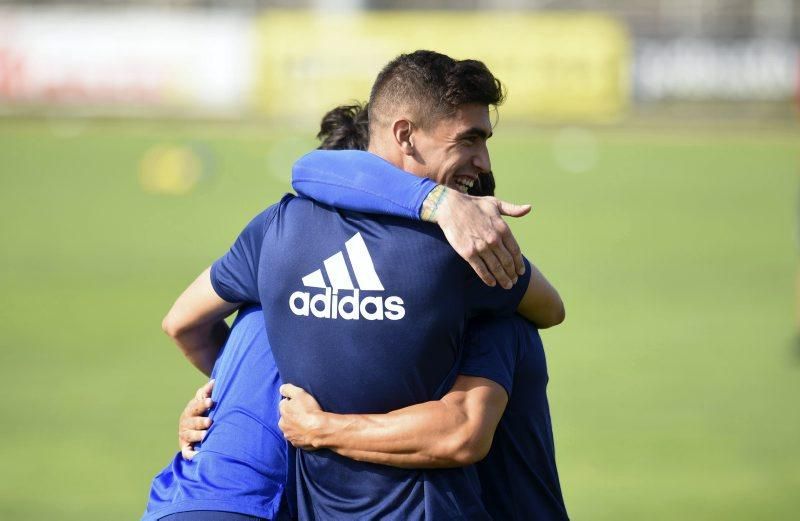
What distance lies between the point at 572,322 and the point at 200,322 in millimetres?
8108

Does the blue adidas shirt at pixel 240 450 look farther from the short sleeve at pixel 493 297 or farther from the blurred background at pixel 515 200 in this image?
the blurred background at pixel 515 200

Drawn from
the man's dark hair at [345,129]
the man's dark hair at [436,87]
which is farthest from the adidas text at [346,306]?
the man's dark hair at [345,129]

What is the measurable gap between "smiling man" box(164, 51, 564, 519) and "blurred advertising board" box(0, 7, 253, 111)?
26.5 metres

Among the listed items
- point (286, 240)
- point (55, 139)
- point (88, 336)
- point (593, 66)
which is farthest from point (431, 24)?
point (286, 240)

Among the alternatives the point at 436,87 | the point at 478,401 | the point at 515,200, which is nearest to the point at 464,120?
the point at 436,87

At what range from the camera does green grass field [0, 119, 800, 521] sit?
7.42 metres

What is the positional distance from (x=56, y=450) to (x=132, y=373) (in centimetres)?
180

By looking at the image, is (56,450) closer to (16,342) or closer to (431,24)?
(16,342)

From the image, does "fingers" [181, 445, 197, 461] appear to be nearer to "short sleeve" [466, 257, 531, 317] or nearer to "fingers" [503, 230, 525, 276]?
"short sleeve" [466, 257, 531, 317]

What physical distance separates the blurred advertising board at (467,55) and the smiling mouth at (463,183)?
84.2 ft

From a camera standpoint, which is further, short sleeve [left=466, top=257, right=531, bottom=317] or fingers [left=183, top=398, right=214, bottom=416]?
fingers [left=183, top=398, right=214, bottom=416]

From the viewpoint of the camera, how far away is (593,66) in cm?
2903

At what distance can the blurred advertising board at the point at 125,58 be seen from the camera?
2880cm

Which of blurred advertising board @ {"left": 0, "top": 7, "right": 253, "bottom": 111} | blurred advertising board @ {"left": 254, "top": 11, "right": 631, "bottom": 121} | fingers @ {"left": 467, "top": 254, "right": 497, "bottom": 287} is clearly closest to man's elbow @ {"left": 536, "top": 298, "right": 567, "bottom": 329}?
fingers @ {"left": 467, "top": 254, "right": 497, "bottom": 287}
